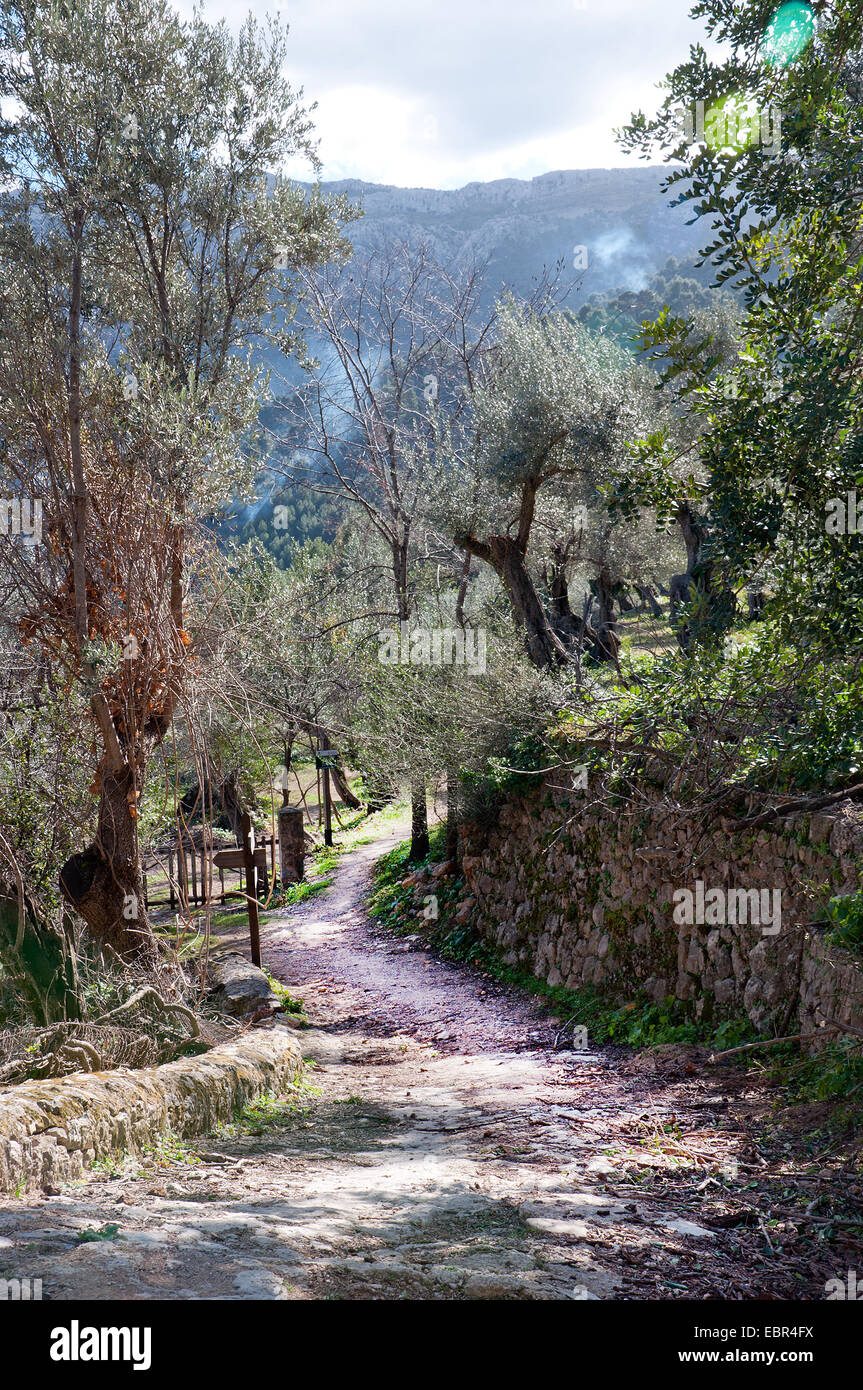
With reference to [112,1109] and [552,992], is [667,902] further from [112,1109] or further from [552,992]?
[112,1109]

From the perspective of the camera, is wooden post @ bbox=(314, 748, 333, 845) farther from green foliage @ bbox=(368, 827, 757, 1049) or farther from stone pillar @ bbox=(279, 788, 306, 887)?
green foliage @ bbox=(368, 827, 757, 1049)

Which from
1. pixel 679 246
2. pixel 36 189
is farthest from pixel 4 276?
pixel 679 246

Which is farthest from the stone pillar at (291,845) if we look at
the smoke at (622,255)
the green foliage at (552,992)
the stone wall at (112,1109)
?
the smoke at (622,255)

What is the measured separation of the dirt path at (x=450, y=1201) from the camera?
298cm

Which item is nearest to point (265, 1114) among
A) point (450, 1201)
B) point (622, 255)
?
point (450, 1201)

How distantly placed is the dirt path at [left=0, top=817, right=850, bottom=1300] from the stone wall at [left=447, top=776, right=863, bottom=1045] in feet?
2.68

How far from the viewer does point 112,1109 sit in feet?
15.6

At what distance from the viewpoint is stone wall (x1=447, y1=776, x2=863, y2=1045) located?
19.5 ft

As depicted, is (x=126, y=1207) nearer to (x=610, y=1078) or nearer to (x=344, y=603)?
(x=610, y=1078)

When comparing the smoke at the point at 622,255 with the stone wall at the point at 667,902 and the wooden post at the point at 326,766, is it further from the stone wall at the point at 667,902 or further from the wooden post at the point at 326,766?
the stone wall at the point at 667,902

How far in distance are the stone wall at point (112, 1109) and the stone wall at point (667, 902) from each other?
326 centimetres

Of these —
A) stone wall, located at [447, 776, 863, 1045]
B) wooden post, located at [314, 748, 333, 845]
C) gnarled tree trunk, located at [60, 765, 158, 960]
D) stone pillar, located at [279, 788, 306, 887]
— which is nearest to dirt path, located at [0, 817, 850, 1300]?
stone wall, located at [447, 776, 863, 1045]

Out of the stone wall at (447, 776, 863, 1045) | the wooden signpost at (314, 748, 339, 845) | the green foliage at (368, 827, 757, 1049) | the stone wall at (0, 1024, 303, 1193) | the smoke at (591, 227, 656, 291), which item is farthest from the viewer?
the smoke at (591, 227, 656, 291)

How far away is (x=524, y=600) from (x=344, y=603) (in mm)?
9048
